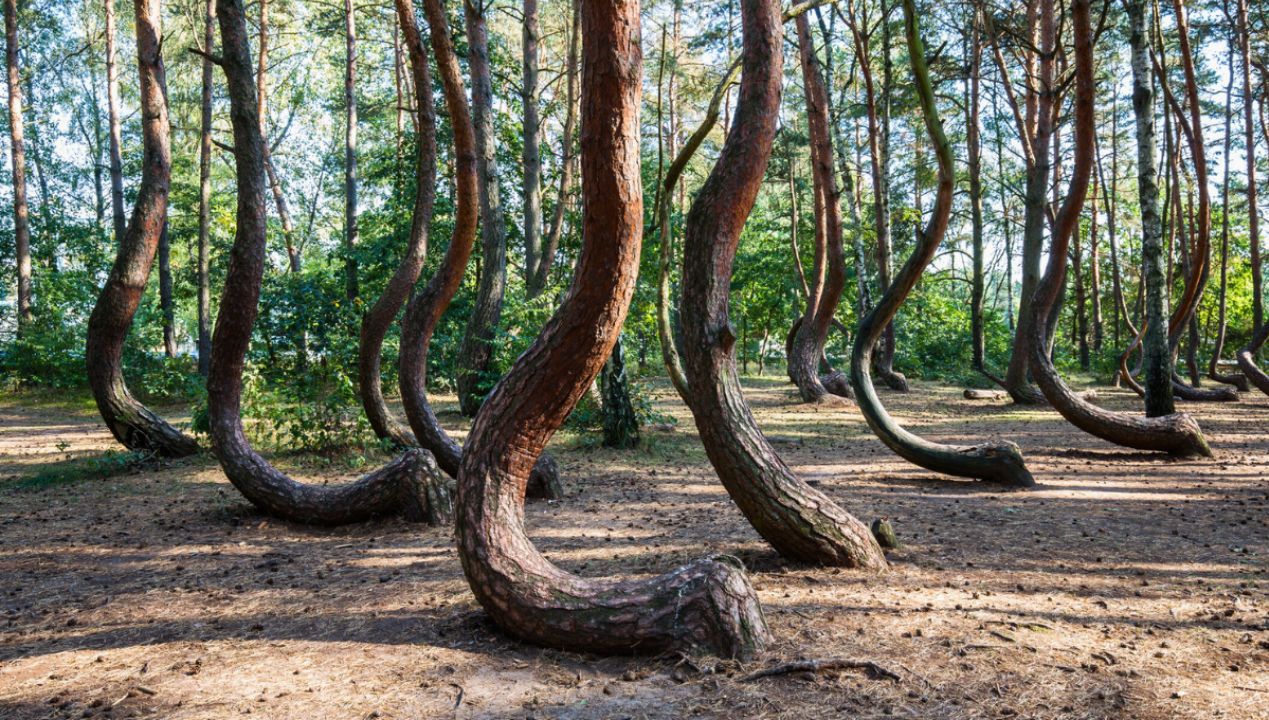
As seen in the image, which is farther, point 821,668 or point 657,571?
point 657,571

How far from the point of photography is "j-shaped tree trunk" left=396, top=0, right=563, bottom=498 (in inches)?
255

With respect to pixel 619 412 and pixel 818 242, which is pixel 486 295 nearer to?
pixel 619 412

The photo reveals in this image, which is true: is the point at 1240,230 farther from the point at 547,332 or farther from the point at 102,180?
the point at 102,180

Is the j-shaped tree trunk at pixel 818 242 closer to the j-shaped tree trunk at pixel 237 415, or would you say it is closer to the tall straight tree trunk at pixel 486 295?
the tall straight tree trunk at pixel 486 295

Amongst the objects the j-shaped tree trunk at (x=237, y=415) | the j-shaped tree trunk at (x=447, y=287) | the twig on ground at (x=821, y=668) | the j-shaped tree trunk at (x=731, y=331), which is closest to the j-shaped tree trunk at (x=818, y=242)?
the j-shaped tree trunk at (x=447, y=287)

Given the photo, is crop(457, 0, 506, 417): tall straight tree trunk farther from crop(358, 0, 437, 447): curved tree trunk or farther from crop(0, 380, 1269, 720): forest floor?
crop(0, 380, 1269, 720): forest floor

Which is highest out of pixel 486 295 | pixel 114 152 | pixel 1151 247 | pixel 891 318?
pixel 114 152

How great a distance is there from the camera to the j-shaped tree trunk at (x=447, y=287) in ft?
21.3

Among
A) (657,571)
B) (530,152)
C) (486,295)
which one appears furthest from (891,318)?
(530,152)

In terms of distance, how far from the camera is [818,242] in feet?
47.0

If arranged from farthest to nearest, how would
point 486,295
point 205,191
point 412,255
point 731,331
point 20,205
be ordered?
1. point 20,205
2. point 205,191
3. point 486,295
4. point 412,255
5. point 731,331

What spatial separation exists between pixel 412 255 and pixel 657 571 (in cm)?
447

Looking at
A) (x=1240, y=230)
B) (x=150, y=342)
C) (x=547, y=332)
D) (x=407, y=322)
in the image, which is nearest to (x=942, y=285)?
(x=1240, y=230)

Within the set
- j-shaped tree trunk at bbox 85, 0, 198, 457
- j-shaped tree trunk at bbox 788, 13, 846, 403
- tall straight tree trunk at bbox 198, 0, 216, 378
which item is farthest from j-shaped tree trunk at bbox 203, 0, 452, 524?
tall straight tree trunk at bbox 198, 0, 216, 378
